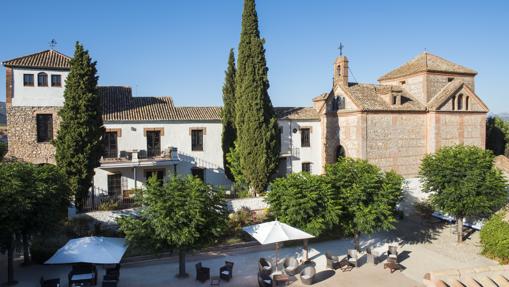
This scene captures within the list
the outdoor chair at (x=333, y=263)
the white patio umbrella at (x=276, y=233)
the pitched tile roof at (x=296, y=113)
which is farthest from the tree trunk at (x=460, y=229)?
the pitched tile roof at (x=296, y=113)

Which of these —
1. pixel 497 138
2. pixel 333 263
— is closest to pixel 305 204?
pixel 333 263

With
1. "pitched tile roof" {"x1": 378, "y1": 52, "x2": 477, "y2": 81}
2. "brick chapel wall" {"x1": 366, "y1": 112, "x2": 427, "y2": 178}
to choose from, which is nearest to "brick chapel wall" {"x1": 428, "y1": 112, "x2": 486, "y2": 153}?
"brick chapel wall" {"x1": 366, "y1": 112, "x2": 427, "y2": 178}

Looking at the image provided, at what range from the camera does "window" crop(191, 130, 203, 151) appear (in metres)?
28.3

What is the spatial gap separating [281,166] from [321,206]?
14.0m

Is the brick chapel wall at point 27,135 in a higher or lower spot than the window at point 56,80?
lower

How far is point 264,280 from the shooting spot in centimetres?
1441

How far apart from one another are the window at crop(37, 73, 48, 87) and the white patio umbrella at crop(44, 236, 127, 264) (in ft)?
47.5

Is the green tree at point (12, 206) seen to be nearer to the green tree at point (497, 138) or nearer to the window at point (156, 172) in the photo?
the window at point (156, 172)

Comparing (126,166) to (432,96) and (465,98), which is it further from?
(465,98)

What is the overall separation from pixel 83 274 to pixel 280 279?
7.69 metres

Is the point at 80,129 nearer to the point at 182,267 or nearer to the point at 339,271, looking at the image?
the point at 182,267

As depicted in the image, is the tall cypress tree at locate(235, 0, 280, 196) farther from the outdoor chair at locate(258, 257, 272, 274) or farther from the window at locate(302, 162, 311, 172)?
the outdoor chair at locate(258, 257, 272, 274)

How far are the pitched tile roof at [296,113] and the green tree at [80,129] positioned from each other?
48.6 ft

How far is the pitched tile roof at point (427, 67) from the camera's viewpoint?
108 ft
